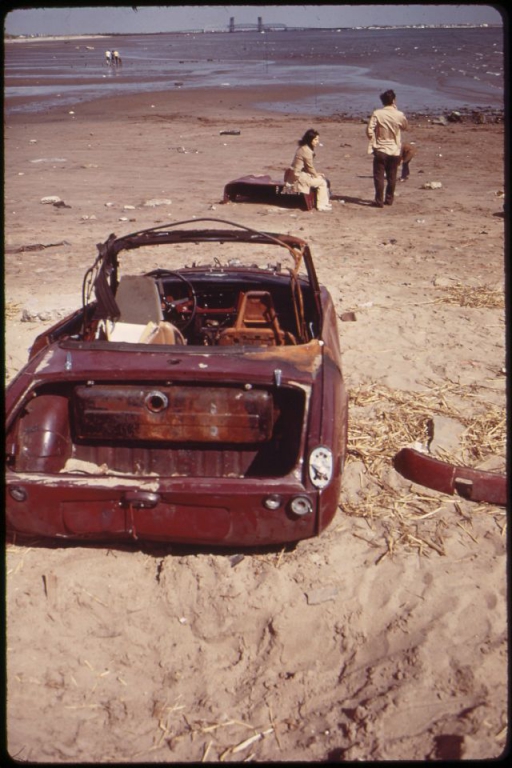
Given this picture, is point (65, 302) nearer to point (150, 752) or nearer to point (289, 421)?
point (289, 421)

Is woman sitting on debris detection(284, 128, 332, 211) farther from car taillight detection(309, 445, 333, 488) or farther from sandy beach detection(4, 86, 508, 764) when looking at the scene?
car taillight detection(309, 445, 333, 488)

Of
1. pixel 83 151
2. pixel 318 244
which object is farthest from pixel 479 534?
pixel 83 151

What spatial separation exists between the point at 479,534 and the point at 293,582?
1.19 metres

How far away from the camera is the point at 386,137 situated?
12.2 meters

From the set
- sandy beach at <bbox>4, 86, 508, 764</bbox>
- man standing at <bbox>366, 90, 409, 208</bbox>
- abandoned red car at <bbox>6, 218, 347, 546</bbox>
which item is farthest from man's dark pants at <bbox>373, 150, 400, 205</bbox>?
abandoned red car at <bbox>6, 218, 347, 546</bbox>

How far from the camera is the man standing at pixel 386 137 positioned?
472 inches

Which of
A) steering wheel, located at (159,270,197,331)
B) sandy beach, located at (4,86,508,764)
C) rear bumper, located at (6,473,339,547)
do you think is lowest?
sandy beach, located at (4,86,508,764)

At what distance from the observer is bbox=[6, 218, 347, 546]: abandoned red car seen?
3.42m

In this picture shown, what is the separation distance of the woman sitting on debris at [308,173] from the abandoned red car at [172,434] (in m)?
8.06

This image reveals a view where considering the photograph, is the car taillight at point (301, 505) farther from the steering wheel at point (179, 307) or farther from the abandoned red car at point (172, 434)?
the steering wheel at point (179, 307)

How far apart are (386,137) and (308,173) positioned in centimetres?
149

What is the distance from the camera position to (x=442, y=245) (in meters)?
10.3

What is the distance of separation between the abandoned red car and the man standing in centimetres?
847

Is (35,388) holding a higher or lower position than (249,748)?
higher
